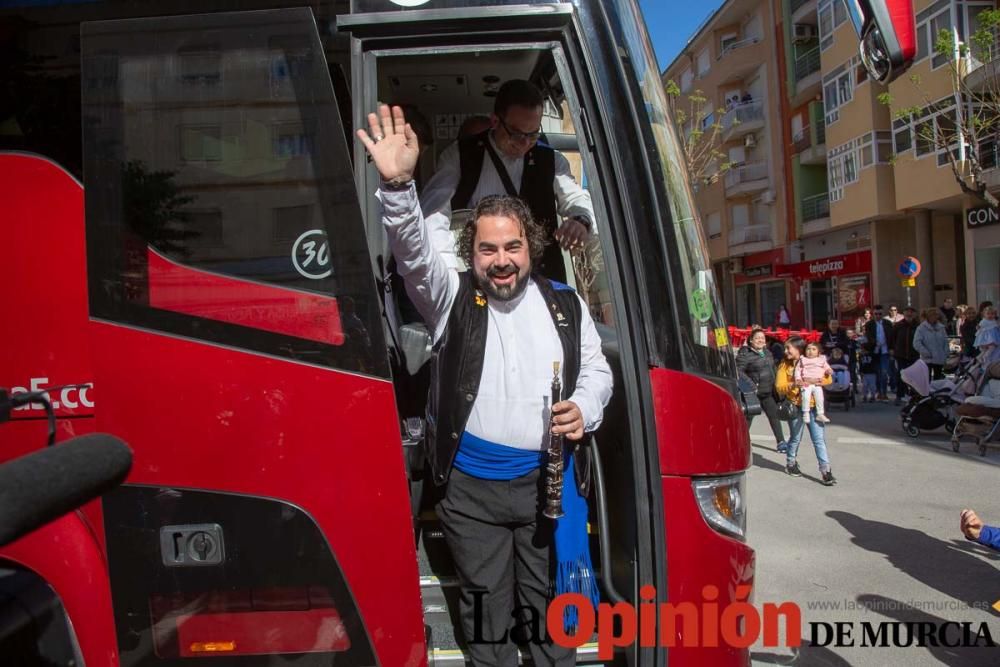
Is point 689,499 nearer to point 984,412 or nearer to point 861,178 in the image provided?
point 984,412

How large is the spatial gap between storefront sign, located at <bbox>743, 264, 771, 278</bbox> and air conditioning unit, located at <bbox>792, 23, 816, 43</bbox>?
10.7 m

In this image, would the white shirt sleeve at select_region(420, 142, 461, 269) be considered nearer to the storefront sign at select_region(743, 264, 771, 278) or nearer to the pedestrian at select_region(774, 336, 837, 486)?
the pedestrian at select_region(774, 336, 837, 486)

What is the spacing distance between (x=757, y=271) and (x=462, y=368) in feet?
126

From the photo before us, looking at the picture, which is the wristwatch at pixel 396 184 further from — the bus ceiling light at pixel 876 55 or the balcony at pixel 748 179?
the balcony at pixel 748 179

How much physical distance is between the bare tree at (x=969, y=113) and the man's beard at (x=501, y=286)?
1418 centimetres

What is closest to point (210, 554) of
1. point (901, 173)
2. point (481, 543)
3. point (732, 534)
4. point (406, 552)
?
point (406, 552)

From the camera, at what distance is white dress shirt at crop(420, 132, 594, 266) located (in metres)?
2.87

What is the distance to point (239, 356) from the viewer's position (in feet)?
6.59

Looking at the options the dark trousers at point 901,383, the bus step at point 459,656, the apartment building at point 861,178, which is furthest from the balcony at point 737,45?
the bus step at point 459,656

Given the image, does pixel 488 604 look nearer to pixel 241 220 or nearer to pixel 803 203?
pixel 241 220

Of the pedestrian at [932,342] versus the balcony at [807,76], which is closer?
the pedestrian at [932,342]

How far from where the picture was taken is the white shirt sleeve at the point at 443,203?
2814mm

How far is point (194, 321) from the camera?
6.64 feet

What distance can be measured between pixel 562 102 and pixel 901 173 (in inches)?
968
